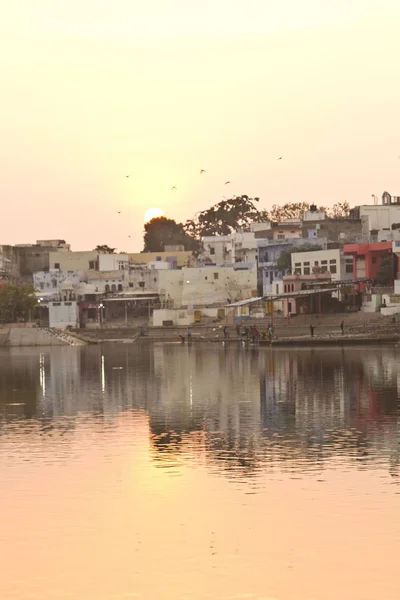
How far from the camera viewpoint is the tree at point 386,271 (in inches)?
3450

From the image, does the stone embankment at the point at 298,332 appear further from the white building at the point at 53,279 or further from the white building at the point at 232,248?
the white building at the point at 232,248

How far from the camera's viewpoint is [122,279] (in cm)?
11712

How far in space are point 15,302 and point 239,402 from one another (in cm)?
7078

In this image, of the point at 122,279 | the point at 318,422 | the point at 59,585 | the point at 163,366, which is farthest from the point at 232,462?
the point at 122,279

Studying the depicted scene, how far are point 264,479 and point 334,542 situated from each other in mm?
4521

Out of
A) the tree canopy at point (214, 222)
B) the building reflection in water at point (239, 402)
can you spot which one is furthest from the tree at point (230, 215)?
the building reflection in water at point (239, 402)

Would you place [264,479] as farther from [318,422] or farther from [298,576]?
[318,422]

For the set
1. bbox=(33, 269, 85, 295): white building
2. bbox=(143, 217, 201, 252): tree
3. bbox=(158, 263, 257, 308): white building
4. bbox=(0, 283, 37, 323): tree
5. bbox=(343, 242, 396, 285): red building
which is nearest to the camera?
bbox=(343, 242, 396, 285): red building

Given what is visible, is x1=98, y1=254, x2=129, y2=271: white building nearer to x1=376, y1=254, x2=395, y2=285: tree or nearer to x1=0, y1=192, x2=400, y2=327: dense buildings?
x1=0, y1=192, x2=400, y2=327: dense buildings

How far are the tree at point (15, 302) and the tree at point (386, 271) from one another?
102 ft

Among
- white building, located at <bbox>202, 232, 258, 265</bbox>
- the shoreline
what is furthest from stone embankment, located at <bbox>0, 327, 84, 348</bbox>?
white building, located at <bbox>202, 232, 258, 265</bbox>

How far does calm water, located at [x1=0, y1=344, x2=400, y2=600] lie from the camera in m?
13.8

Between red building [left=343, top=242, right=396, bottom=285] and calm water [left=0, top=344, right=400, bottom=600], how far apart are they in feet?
172

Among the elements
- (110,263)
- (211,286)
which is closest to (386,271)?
(211,286)
